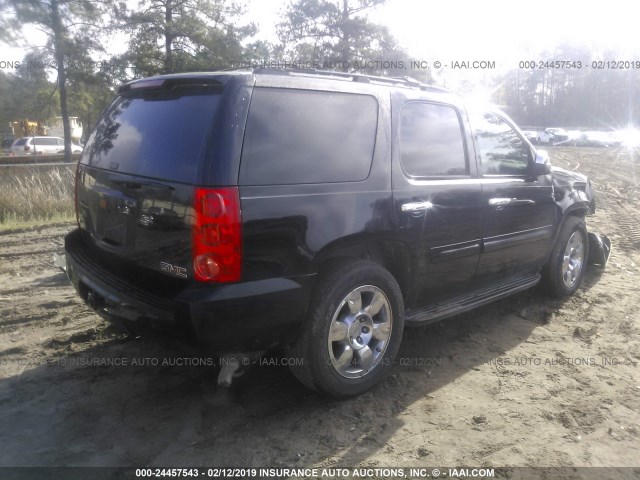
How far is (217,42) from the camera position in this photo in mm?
23125

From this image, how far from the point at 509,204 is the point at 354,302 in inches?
74.0

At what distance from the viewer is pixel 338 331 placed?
329 centimetres

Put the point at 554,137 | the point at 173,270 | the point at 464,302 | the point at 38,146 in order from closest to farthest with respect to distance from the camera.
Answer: the point at 173,270, the point at 464,302, the point at 38,146, the point at 554,137

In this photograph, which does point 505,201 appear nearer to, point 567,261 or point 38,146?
point 567,261

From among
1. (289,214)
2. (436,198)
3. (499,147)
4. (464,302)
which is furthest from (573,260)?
(289,214)

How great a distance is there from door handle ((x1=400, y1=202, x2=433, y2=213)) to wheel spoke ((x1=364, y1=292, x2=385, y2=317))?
1.92 feet

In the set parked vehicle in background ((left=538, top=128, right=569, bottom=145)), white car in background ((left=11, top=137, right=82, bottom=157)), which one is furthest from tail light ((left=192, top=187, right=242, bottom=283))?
parked vehicle in background ((left=538, top=128, right=569, bottom=145))

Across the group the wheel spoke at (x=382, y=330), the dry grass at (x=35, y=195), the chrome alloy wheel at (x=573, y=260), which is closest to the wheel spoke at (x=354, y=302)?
the wheel spoke at (x=382, y=330)

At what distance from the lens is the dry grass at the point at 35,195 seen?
936 centimetres

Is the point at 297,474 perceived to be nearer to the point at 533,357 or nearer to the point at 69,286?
the point at 533,357

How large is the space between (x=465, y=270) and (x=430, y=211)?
68 cm

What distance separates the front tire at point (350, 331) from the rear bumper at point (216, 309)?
0.13 metres

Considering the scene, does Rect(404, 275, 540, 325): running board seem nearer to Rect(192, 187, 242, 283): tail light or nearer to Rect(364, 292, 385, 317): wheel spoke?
Rect(364, 292, 385, 317): wheel spoke

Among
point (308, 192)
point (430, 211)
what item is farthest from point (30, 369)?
point (430, 211)
